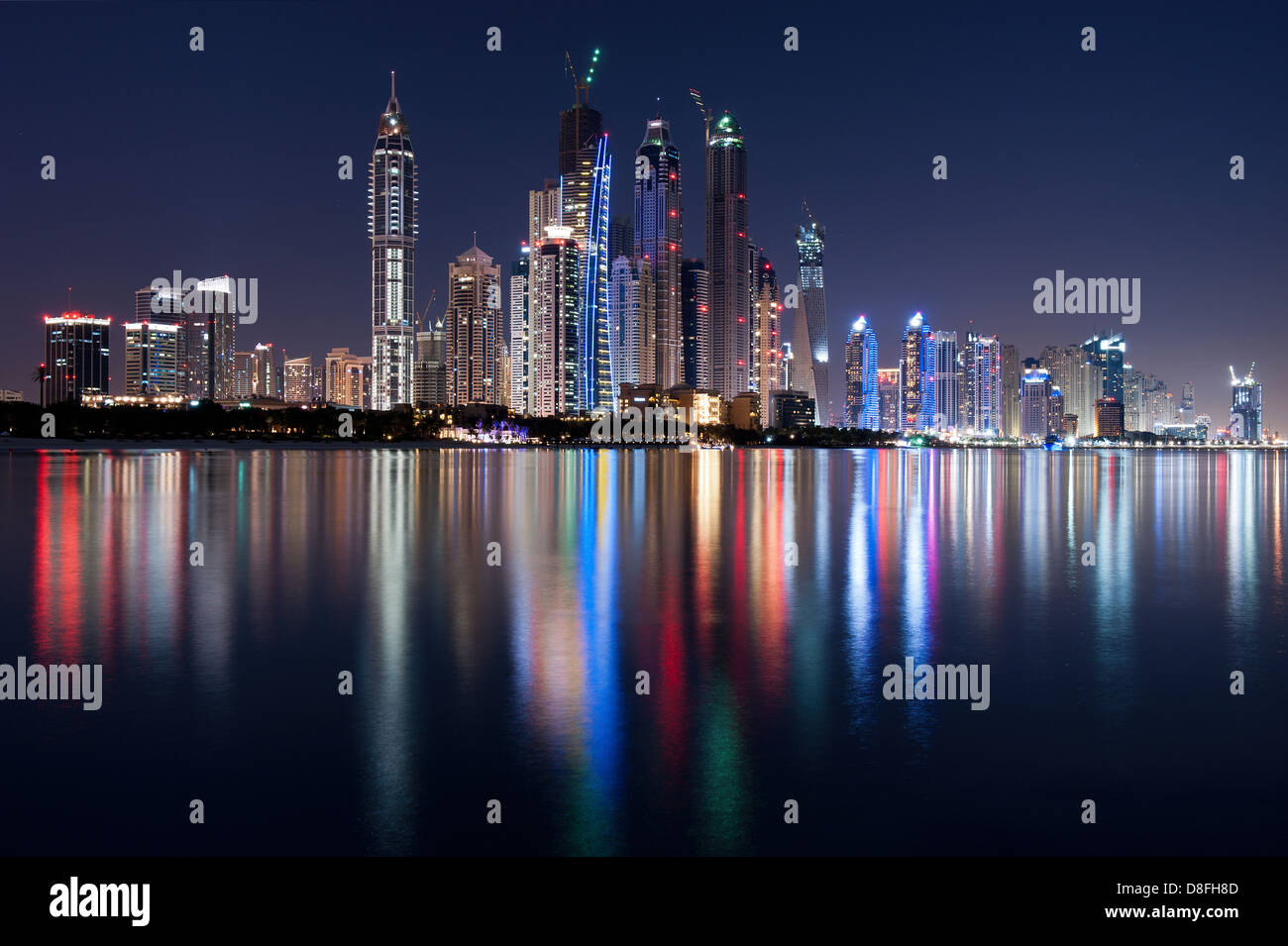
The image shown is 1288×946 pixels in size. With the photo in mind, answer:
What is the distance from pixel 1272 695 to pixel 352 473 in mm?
63538

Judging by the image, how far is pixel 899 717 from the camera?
10.5 m

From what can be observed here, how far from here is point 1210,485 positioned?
70.2m

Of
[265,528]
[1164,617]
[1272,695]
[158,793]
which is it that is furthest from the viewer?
[265,528]

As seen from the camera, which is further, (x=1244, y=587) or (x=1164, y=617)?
(x=1244, y=587)

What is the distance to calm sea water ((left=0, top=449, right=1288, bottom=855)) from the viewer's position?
25.0 ft

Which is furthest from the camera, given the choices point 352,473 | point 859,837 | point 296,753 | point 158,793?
point 352,473

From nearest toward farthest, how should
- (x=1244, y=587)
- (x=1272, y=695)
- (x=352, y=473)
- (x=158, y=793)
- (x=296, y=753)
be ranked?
1. (x=158, y=793)
2. (x=296, y=753)
3. (x=1272, y=695)
4. (x=1244, y=587)
5. (x=352, y=473)

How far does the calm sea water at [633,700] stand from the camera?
25.0 feet

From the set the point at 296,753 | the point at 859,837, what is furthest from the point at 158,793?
the point at 859,837

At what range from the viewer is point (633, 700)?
11.0m

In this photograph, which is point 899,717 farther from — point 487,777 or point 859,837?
point 487,777
